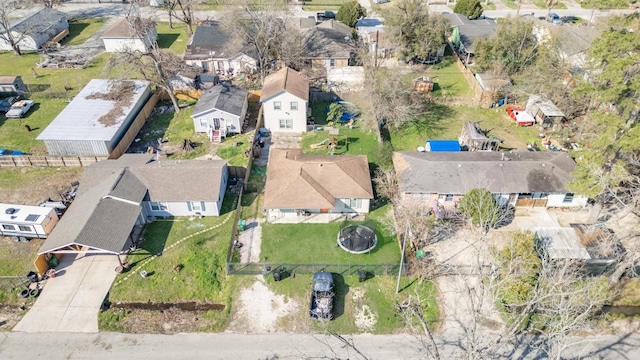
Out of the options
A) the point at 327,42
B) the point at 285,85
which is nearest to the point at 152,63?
the point at 285,85

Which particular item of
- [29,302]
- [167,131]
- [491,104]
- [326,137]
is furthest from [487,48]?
[29,302]

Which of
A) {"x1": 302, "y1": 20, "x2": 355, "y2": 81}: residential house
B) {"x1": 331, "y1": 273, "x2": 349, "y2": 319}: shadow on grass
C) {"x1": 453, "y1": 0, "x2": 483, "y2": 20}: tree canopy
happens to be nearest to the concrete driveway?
{"x1": 331, "y1": 273, "x2": 349, "y2": 319}: shadow on grass

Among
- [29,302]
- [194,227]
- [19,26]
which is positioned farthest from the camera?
[19,26]

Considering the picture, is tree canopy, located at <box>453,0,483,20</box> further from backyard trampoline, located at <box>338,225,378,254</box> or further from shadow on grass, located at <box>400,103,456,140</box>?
backyard trampoline, located at <box>338,225,378,254</box>

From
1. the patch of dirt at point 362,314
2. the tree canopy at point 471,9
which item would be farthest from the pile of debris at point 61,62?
the tree canopy at point 471,9

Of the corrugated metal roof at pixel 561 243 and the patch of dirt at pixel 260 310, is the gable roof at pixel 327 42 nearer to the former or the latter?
the corrugated metal roof at pixel 561 243

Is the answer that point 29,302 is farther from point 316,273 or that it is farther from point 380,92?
point 380,92
